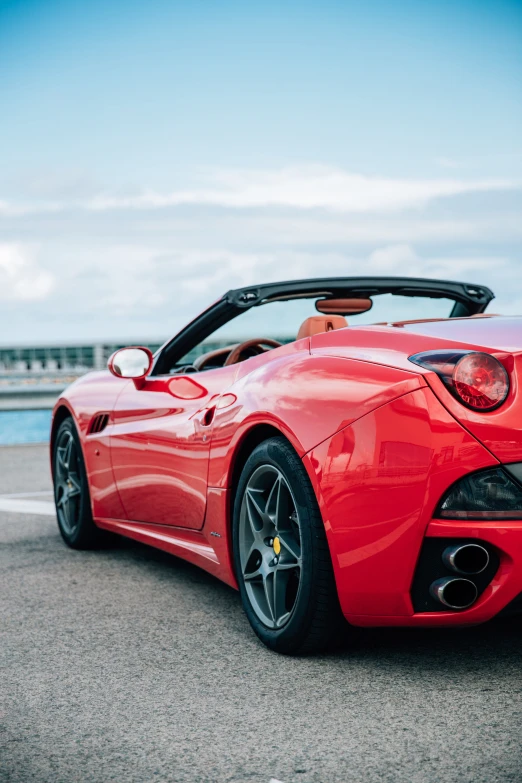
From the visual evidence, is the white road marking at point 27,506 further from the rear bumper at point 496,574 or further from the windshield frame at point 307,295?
the rear bumper at point 496,574

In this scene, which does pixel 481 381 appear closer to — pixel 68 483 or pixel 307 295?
pixel 307 295

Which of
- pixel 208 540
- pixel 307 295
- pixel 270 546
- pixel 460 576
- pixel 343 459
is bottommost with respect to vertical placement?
pixel 208 540

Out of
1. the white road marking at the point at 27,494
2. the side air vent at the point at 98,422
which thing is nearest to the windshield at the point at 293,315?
the side air vent at the point at 98,422

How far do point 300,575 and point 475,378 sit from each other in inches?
33.3

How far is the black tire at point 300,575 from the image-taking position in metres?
3.00

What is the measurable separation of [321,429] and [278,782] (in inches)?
42.4

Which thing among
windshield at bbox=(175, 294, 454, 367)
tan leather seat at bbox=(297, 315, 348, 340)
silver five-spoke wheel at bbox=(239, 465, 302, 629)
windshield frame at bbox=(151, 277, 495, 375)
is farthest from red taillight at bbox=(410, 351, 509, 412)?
windshield frame at bbox=(151, 277, 495, 375)

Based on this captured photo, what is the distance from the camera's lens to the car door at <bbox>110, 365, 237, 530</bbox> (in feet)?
12.6

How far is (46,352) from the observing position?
60.6ft

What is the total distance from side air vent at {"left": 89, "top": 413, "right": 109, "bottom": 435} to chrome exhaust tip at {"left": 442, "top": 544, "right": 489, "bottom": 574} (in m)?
2.55

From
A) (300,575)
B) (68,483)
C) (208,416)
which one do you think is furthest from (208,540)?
(68,483)

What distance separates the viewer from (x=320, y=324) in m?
3.75

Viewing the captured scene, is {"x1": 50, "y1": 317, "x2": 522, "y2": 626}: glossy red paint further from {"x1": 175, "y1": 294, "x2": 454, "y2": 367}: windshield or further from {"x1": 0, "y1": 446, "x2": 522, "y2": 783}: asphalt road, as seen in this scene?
{"x1": 175, "y1": 294, "x2": 454, "y2": 367}: windshield

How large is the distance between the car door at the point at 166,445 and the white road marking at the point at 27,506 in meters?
2.17
